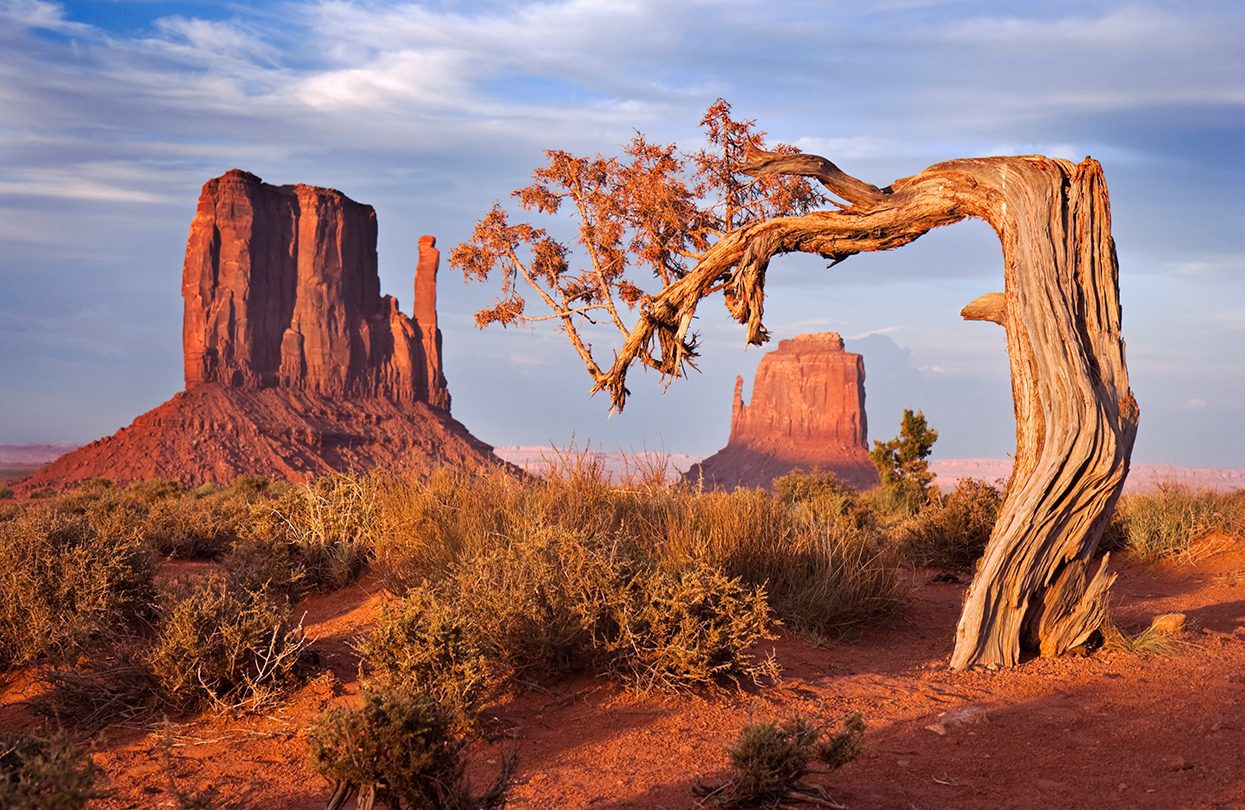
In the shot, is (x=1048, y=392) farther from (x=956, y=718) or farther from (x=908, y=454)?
(x=908, y=454)

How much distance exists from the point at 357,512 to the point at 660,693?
17.9ft

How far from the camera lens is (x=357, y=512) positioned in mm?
10516

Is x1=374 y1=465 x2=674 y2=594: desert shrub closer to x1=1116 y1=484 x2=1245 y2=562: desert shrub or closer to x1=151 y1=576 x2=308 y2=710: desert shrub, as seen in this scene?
x1=151 y1=576 x2=308 y2=710: desert shrub

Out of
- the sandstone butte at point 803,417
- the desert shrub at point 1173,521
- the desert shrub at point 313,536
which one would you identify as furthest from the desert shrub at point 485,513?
the sandstone butte at point 803,417

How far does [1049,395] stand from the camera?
6840 millimetres

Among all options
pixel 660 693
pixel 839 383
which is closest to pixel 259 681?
pixel 660 693

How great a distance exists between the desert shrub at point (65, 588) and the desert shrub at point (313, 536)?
2.99 feet

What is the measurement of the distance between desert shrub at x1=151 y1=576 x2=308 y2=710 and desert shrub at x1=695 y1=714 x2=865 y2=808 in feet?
10.0

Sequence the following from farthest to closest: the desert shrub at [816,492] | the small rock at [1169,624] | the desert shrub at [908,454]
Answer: the desert shrub at [908,454] → the desert shrub at [816,492] → the small rock at [1169,624]

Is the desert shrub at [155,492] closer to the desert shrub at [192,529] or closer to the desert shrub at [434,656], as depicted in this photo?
the desert shrub at [192,529]

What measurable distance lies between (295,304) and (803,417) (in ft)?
168

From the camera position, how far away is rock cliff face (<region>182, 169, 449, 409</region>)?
75.1m

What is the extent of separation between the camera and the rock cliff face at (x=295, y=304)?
246 feet

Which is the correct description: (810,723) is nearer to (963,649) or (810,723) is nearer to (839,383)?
(963,649)
